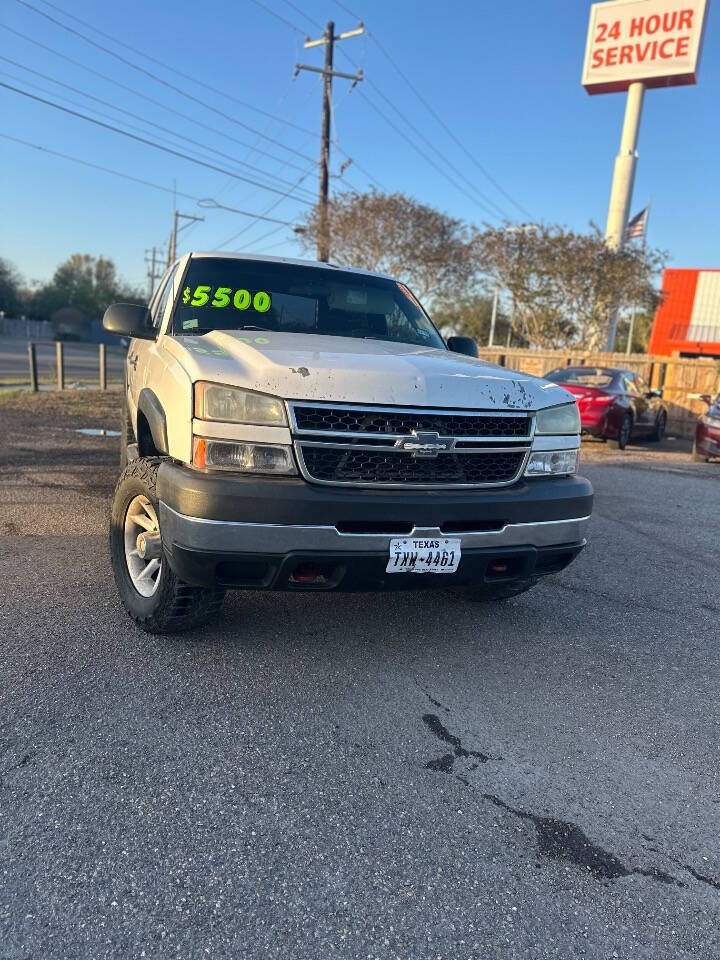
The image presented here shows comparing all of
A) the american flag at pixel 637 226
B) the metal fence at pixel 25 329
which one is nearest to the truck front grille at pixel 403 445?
the american flag at pixel 637 226

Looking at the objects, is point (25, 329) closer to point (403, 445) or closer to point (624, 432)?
point (624, 432)

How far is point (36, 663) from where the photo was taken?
10.5 feet

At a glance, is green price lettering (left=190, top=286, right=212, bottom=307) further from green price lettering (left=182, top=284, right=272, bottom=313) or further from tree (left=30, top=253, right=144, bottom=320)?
tree (left=30, top=253, right=144, bottom=320)

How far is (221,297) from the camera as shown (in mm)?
4281

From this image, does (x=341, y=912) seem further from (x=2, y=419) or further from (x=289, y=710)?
(x=2, y=419)

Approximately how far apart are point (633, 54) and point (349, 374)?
114ft

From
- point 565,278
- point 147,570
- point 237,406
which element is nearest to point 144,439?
point 147,570

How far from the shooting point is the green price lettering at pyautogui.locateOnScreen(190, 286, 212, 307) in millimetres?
4223

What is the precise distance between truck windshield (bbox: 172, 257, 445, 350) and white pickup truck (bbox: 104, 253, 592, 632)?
41 cm

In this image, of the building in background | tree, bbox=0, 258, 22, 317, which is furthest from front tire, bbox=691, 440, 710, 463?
tree, bbox=0, 258, 22, 317

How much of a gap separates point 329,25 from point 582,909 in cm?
2781

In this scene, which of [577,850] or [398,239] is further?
[398,239]

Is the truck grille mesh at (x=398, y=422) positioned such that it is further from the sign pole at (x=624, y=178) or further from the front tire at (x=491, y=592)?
the sign pole at (x=624, y=178)

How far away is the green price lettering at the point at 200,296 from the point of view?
4223 mm
